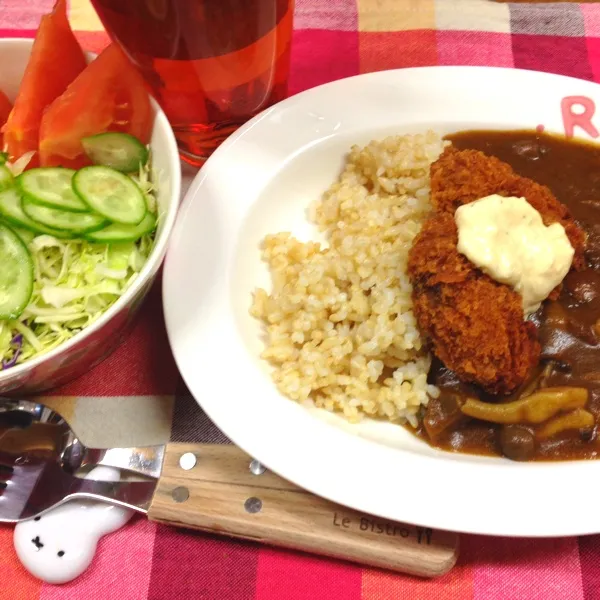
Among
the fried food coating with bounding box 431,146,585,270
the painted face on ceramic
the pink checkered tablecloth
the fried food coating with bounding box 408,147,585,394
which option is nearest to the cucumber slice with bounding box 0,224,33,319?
the pink checkered tablecloth

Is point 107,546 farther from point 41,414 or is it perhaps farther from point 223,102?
Result: point 223,102

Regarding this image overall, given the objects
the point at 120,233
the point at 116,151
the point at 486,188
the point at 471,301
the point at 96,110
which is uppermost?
the point at 96,110

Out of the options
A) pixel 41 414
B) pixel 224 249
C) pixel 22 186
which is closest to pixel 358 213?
pixel 224 249

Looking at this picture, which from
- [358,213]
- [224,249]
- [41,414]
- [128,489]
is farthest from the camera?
[358,213]

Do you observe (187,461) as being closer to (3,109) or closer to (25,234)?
(25,234)

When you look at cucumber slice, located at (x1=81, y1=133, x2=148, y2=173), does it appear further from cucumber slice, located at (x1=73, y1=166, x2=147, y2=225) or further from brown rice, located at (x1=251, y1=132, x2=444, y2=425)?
brown rice, located at (x1=251, y1=132, x2=444, y2=425)

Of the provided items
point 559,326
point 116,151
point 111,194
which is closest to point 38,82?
point 116,151
